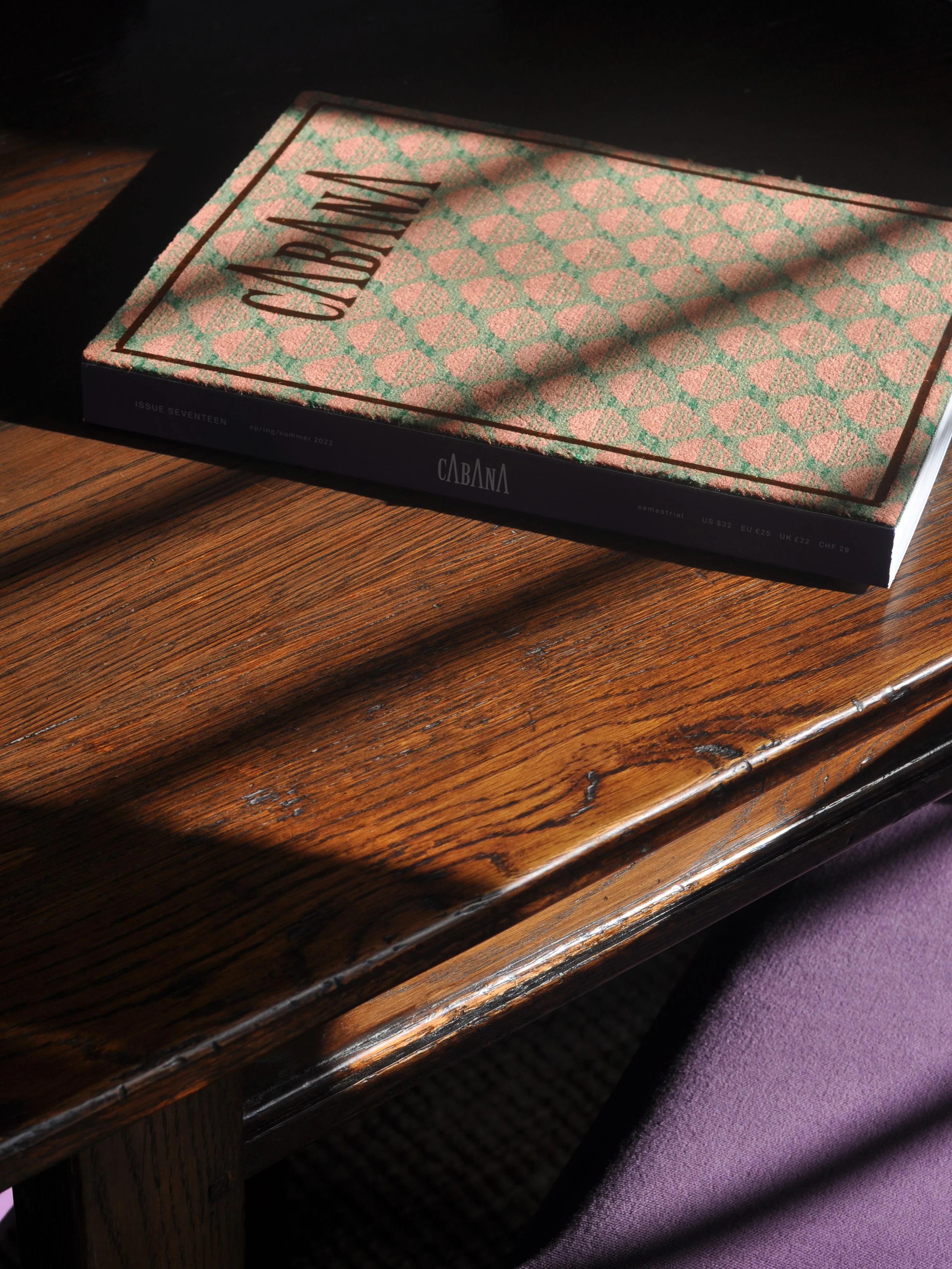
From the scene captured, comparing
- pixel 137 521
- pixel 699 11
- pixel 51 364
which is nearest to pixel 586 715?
pixel 137 521

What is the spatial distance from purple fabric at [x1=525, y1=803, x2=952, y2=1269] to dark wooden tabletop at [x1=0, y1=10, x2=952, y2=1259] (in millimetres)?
60

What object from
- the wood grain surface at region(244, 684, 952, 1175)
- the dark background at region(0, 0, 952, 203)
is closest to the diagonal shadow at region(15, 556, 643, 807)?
the wood grain surface at region(244, 684, 952, 1175)

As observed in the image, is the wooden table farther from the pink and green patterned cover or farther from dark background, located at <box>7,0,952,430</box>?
dark background, located at <box>7,0,952,430</box>

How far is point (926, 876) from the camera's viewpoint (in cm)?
77

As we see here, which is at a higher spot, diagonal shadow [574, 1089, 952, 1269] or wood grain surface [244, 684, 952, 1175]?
wood grain surface [244, 684, 952, 1175]

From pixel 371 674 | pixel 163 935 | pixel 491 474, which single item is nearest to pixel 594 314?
pixel 491 474

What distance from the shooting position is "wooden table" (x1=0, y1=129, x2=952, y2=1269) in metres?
0.42

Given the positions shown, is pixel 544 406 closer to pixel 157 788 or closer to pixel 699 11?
pixel 157 788

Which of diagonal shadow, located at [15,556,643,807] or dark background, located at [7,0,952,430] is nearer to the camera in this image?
diagonal shadow, located at [15,556,643,807]

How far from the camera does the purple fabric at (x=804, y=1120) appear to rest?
581 mm

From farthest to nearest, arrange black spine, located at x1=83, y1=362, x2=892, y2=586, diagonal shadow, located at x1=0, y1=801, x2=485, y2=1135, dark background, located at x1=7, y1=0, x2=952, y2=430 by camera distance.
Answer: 1. dark background, located at x1=7, y1=0, x2=952, y2=430
2. black spine, located at x1=83, y1=362, x2=892, y2=586
3. diagonal shadow, located at x1=0, y1=801, x2=485, y2=1135

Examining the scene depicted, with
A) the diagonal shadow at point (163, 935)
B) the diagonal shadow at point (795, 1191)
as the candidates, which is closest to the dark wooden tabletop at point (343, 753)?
the diagonal shadow at point (163, 935)

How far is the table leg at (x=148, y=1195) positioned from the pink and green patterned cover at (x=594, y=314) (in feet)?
0.95

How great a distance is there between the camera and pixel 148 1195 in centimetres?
48
